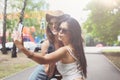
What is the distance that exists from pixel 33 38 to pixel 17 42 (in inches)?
2105

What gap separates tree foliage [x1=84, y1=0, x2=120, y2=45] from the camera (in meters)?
30.6

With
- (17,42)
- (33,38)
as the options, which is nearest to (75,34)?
(17,42)

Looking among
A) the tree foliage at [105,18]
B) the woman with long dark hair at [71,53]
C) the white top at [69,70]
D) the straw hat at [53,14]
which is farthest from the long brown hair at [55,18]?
the tree foliage at [105,18]

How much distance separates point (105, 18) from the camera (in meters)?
31.3

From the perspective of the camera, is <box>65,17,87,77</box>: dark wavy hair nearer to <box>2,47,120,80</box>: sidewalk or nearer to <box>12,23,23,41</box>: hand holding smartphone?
<box>12,23,23,41</box>: hand holding smartphone

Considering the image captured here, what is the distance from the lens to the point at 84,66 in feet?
11.2


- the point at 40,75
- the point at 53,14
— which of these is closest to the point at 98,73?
the point at 40,75

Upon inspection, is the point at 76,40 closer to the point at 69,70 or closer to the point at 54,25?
the point at 69,70

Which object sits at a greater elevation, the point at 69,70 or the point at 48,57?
the point at 48,57

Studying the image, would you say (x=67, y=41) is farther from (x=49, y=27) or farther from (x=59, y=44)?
(x=49, y=27)

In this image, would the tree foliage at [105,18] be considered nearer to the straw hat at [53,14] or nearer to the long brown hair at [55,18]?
the long brown hair at [55,18]

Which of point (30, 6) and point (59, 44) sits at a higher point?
point (59, 44)

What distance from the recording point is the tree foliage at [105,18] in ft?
101

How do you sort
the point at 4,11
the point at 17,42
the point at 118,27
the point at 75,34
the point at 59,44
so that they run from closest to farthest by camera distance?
the point at 17,42 → the point at 75,34 → the point at 59,44 → the point at 118,27 → the point at 4,11
